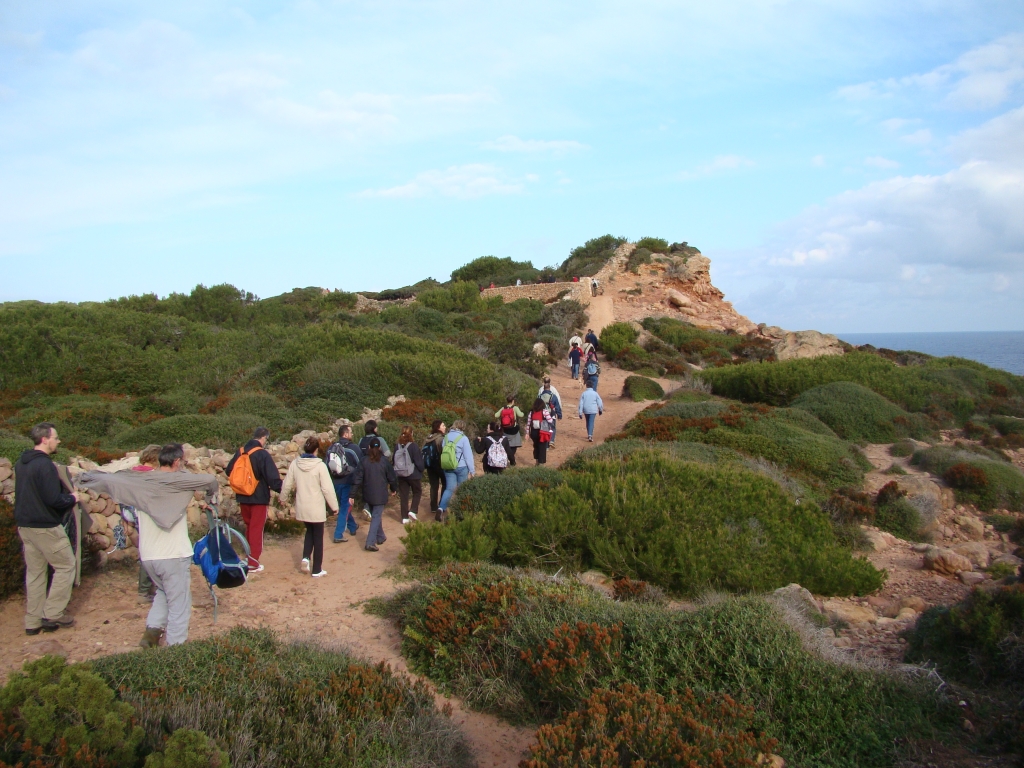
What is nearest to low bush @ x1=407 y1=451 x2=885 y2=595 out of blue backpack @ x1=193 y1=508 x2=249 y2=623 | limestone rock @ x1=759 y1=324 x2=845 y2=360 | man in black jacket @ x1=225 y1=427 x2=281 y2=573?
man in black jacket @ x1=225 y1=427 x2=281 y2=573

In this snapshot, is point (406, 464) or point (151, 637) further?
point (406, 464)

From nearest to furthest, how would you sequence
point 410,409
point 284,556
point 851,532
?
1. point 284,556
2. point 851,532
3. point 410,409

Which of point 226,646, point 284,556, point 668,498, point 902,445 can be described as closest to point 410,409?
point 284,556

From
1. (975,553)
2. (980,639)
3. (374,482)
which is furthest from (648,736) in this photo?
(975,553)

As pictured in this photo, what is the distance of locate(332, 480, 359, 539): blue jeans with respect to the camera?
8.92 meters

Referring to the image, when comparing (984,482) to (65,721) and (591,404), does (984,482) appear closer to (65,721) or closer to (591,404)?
(591,404)

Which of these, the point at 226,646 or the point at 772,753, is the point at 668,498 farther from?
the point at 226,646

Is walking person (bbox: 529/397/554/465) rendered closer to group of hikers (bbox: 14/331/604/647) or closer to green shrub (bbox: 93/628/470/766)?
group of hikers (bbox: 14/331/604/647)

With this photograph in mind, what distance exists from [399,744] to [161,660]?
157 centimetres

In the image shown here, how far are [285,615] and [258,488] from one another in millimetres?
1549

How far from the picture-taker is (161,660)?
4.23 m

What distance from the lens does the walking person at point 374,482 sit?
862cm

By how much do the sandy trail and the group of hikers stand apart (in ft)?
0.70

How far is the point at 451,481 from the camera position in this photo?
983 cm
